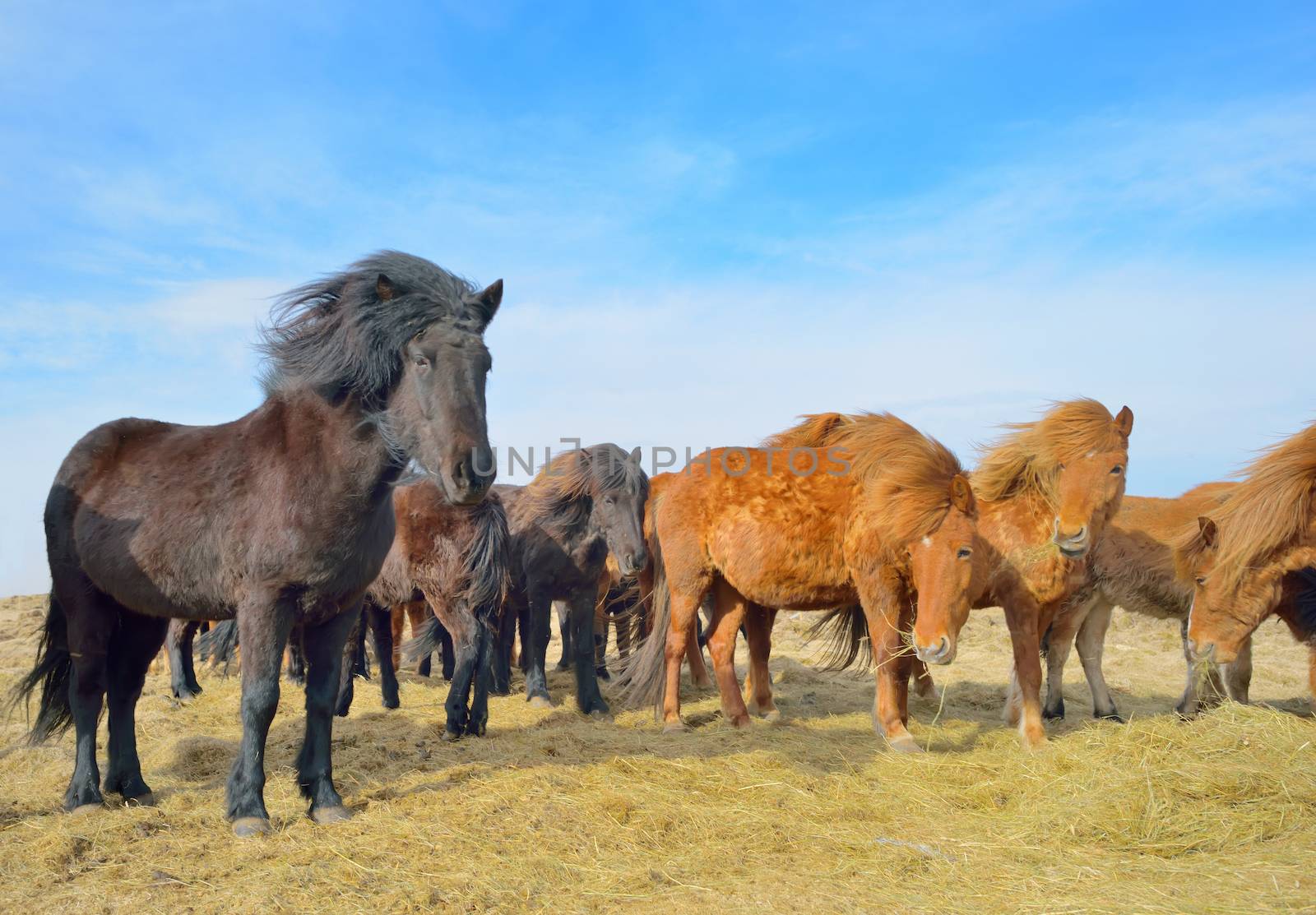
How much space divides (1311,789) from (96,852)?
5.72 metres

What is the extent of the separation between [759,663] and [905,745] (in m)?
1.98

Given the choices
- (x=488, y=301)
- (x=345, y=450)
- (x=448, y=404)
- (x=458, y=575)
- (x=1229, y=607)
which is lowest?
(x=1229, y=607)

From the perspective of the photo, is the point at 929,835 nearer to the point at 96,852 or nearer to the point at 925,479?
the point at 925,479

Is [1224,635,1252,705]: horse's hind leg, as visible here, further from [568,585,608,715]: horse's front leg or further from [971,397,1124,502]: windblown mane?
[568,585,608,715]: horse's front leg

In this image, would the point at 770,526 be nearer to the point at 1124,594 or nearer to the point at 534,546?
the point at 534,546

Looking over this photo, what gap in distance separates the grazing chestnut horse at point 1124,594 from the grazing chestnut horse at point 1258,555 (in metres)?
1.02

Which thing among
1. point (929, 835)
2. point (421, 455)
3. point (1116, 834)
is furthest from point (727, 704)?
point (421, 455)

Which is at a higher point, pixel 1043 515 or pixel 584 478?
pixel 584 478

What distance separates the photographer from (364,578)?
4.51 meters

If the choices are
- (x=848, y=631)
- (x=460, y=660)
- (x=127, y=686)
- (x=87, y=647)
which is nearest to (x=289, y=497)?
(x=87, y=647)

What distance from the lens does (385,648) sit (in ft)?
28.7

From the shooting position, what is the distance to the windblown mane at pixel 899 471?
611 centimetres

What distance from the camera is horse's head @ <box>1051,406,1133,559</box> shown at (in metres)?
6.39

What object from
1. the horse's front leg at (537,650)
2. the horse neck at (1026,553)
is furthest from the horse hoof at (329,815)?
the horse neck at (1026,553)
